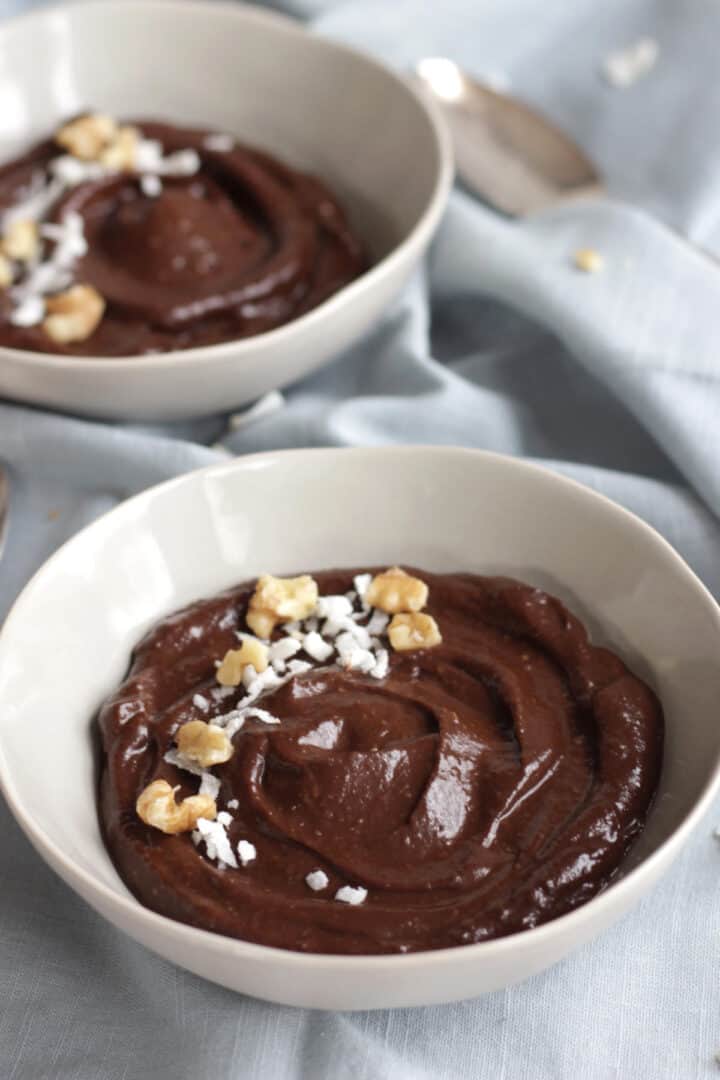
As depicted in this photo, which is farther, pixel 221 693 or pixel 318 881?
pixel 221 693

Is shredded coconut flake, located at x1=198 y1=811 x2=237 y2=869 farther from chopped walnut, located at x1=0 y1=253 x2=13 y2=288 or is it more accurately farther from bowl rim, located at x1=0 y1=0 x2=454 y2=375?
chopped walnut, located at x1=0 y1=253 x2=13 y2=288

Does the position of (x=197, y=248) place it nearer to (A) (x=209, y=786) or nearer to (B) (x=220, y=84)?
(B) (x=220, y=84)

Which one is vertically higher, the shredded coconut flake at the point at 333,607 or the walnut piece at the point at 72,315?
the shredded coconut flake at the point at 333,607

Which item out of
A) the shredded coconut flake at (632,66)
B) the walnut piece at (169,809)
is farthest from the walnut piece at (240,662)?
the shredded coconut flake at (632,66)

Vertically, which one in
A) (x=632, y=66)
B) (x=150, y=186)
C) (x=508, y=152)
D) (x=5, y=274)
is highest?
(x=632, y=66)

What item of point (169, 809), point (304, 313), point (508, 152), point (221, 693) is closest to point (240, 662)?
point (221, 693)

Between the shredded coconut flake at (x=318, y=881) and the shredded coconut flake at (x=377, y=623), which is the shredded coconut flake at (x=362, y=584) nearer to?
the shredded coconut flake at (x=377, y=623)

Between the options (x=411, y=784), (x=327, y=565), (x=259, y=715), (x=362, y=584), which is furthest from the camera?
(x=327, y=565)

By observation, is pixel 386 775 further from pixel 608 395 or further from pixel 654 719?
pixel 608 395
